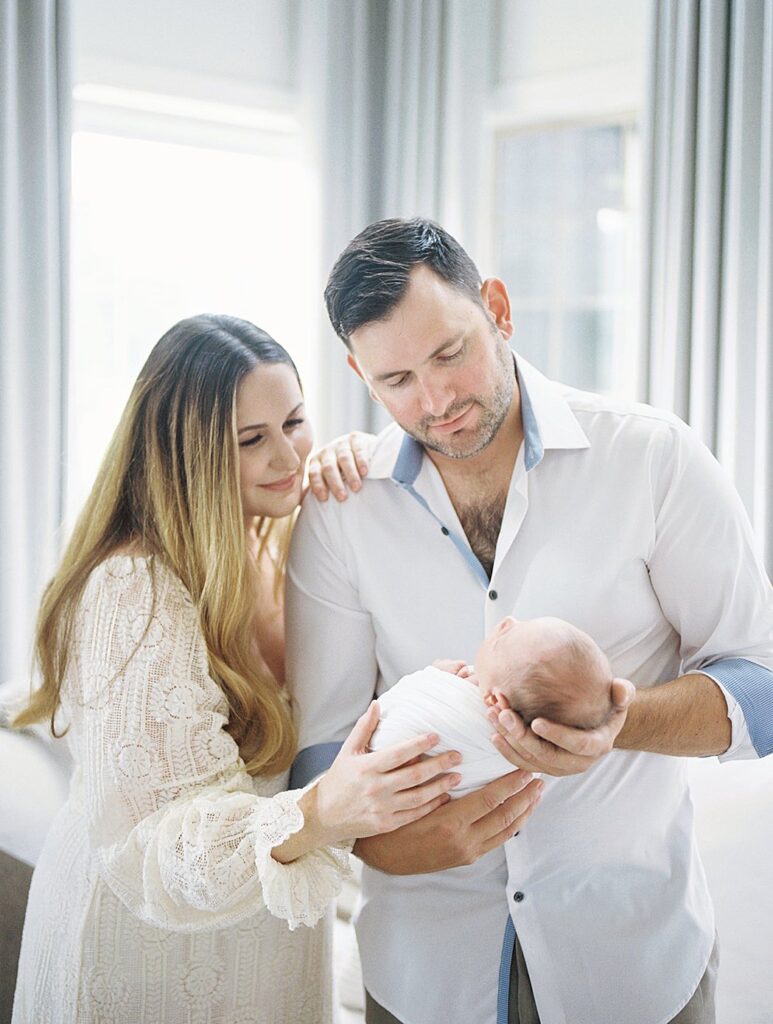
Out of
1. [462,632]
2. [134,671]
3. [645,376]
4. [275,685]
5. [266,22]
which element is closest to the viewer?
[134,671]

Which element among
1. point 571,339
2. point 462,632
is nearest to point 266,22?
point 571,339

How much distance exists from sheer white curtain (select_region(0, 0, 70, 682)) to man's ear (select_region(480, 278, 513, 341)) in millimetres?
2146

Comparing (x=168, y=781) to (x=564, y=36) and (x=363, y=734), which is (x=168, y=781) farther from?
(x=564, y=36)

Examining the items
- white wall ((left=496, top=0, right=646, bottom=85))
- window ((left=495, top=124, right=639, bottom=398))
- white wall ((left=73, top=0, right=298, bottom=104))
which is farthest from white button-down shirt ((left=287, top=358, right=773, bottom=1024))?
white wall ((left=73, top=0, right=298, bottom=104))

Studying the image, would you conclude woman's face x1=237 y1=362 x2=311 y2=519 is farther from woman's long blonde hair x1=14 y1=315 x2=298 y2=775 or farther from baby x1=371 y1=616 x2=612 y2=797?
baby x1=371 y1=616 x2=612 y2=797

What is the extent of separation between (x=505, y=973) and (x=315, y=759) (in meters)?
0.43

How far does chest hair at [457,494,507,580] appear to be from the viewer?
168cm

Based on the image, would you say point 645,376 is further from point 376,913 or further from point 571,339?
point 376,913

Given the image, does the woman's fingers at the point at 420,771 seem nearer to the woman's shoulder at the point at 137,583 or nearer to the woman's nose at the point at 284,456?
the woman's shoulder at the point at 137,583

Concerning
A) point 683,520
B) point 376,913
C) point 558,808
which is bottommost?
point 376,913

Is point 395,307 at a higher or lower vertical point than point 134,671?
higher

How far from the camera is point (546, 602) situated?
1603 millimetres

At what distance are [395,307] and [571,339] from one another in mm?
2529

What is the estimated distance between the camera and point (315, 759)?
1716 millimetres
